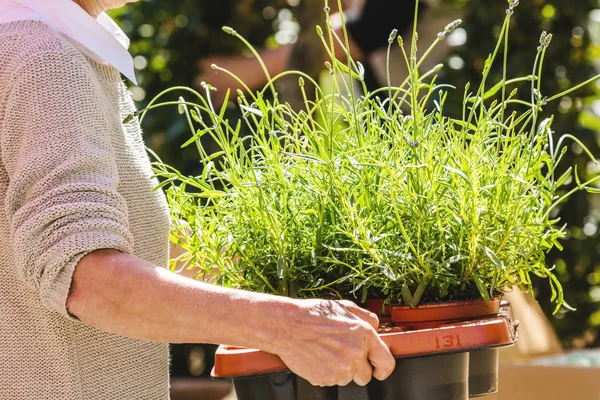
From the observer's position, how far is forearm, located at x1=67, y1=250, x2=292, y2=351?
75 centimetres

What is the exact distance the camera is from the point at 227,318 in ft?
2.48

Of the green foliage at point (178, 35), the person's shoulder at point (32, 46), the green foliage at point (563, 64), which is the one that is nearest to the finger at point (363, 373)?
the person's shoulder at point (32, 46)

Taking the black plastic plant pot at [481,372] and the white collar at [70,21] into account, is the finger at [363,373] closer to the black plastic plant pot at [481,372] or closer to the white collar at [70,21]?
the black plastic plant pot at [481,372]

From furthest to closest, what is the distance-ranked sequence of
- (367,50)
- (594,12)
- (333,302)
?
(594,12), (367,50), (333,302)

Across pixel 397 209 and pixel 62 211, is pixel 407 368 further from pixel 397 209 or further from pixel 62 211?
pixel 62 211

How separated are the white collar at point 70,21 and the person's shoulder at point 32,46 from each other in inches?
0.7

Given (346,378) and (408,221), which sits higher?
(408,221)

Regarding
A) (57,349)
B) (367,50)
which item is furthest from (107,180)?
(367,50)

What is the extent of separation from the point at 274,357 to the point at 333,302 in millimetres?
75

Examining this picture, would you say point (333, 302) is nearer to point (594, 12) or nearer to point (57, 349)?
point (57, 349)

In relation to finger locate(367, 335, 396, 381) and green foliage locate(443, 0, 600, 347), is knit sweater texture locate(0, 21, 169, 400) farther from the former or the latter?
green foliage locate(443, 0, 600, 347)

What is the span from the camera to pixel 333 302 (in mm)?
753

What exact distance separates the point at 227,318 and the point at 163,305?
7 centimetres

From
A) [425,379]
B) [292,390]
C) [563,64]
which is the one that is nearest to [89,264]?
[292,390]
